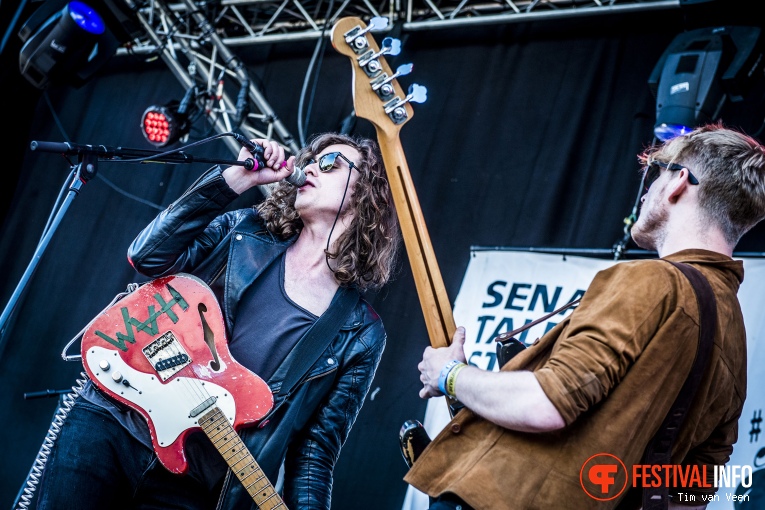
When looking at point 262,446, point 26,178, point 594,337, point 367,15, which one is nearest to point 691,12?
point 367,15

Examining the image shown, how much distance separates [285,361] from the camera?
8.82 ft

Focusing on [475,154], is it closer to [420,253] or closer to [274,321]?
[420,253]

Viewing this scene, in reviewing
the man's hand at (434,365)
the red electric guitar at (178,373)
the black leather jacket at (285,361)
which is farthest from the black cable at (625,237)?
the red electric guitar at (178,373)

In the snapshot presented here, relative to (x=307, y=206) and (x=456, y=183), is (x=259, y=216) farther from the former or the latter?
(x=456, y=183)

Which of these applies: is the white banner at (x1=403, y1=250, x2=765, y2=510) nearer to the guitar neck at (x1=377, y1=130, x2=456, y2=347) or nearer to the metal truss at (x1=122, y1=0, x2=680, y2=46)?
the guitar neck at (x1=377, y1=130, x2=456, y2=347)

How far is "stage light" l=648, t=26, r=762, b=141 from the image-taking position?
3650 millimetres

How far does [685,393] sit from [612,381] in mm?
231

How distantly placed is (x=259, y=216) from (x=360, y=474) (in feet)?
6.82

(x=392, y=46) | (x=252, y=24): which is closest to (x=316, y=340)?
(x=392, y=46)

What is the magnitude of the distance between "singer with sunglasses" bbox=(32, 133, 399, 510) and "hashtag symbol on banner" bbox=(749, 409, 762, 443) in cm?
170

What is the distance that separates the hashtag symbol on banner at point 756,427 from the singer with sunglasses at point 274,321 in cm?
170

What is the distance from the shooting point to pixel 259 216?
3.06 meters

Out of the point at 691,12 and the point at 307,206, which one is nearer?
the point at 307,206

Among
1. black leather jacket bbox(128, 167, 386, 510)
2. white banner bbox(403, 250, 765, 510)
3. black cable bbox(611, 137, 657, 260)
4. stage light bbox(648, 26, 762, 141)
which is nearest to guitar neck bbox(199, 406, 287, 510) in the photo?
black leather jacket bbox(128, 167, 386, 510)
